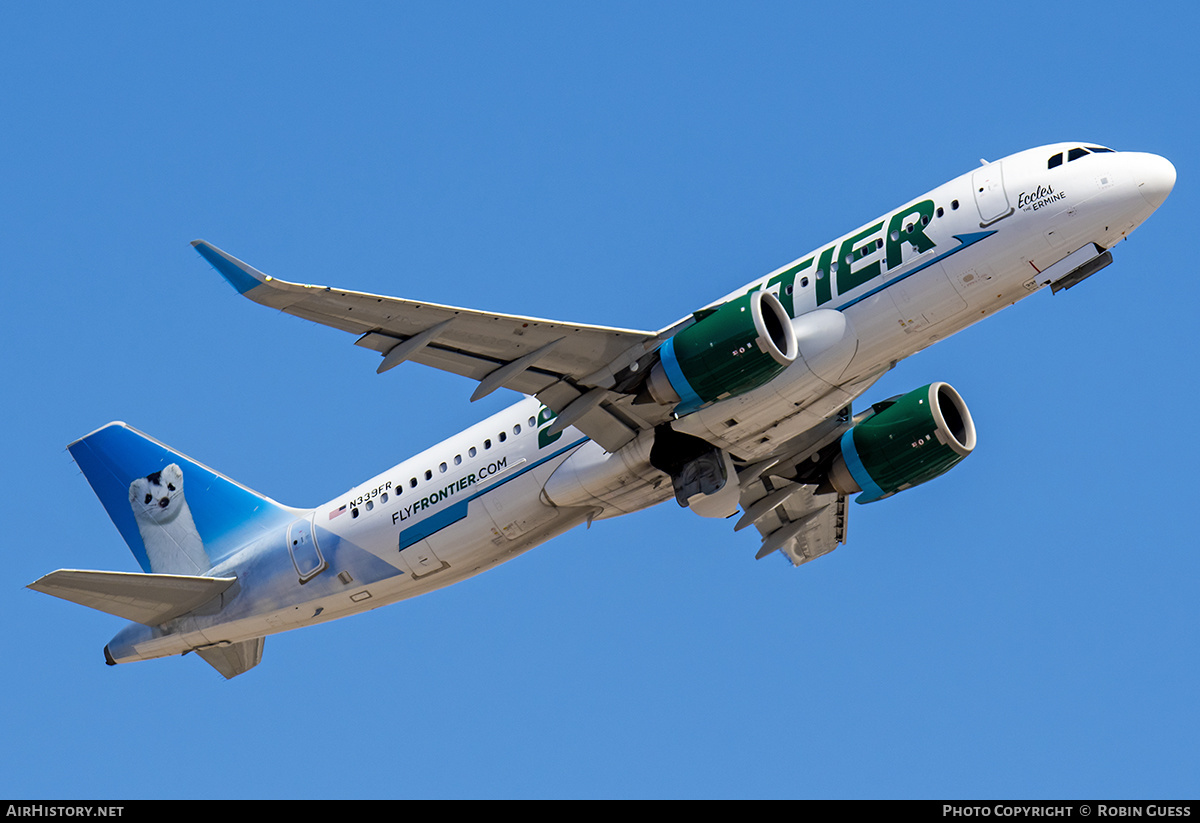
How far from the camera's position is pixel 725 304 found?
2861 centimetres

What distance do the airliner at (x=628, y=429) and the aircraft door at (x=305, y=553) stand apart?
48 millimetres

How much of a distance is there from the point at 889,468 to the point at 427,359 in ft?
38.9

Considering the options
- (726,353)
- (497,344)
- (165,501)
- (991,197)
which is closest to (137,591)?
(165,501)

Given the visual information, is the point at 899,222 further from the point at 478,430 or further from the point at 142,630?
the point at 142,630

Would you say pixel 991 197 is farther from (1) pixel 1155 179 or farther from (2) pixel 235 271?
(2) pixel 235 271

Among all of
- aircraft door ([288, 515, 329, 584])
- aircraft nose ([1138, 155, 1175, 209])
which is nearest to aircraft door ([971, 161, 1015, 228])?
aircraft nose ([1138, 155, 1175, 209])

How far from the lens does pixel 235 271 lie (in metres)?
25.1

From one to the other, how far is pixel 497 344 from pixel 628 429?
3.93 meters

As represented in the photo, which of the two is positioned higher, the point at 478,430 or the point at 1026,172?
the point at 1026,172

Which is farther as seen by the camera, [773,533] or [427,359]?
[773,533]

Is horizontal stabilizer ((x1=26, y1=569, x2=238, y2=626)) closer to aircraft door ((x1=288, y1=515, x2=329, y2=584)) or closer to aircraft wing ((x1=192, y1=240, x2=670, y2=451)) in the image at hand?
aircraft door ((x1=288, y1=515, x2=329, y2=584))
